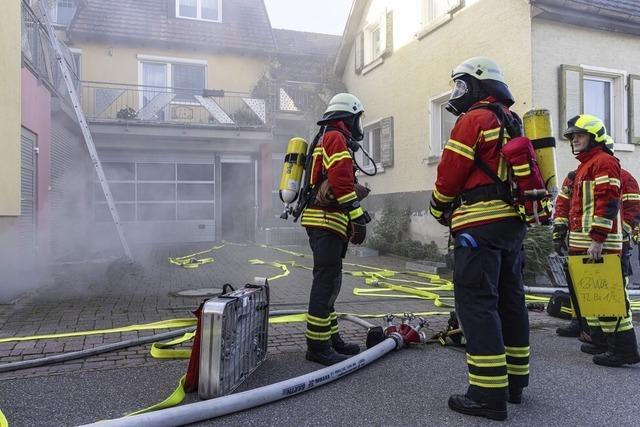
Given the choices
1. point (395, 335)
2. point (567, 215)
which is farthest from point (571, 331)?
point (395, 335)

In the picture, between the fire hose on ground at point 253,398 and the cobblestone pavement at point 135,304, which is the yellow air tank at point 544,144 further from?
the cobblestone pavement at point 135,304

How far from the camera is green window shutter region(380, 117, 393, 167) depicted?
12.2m

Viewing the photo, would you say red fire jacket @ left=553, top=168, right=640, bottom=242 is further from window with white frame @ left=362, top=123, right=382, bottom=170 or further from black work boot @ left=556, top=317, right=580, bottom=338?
window with white frame @ left=362, top=123, right=382, bottom=170

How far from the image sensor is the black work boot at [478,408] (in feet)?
8.59

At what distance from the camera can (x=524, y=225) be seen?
280 centimetres

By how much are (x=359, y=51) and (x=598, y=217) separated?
11243 millimetres

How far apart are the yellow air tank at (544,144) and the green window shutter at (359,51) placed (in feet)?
37.7

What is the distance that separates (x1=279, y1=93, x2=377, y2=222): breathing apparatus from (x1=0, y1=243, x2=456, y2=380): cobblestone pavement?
1.19 meters

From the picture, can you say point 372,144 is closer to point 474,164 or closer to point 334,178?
point 334,178

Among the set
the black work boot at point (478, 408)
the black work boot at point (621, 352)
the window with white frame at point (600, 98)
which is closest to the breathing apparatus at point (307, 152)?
the black work boot at point (478, 408)

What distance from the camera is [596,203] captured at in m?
3.70

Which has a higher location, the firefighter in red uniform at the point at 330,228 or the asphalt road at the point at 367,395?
the firefighter in red uniform at the point at 330,228

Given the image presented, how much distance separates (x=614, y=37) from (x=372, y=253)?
609cm

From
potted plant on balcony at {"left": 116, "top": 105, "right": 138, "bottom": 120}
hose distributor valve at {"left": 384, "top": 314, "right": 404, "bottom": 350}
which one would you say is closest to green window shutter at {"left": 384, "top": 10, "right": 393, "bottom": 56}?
potted plant on balcony at {"left": 116, "top": 105, "right": 138, "bottom": 120}
